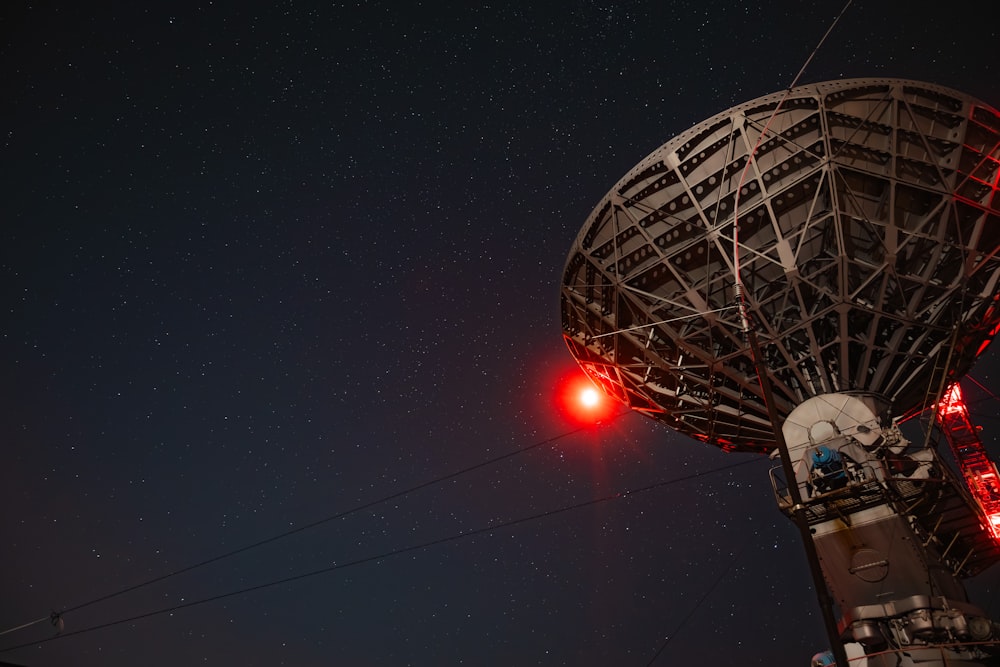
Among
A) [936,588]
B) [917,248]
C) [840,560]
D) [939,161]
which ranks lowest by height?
[936,588]

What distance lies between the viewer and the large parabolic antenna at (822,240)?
1517cm

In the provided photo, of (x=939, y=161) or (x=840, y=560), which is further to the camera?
(x=939, y=161)

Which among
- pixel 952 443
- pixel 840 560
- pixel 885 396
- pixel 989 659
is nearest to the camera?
pixel 989 659

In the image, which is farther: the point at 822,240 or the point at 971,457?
the point at 971,457

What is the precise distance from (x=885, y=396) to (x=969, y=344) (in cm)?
284

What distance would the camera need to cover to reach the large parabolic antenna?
1517 cm

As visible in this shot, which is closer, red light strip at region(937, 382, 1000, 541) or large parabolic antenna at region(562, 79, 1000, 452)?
large parabolic antenna at region(562, 79, 1000, 452)

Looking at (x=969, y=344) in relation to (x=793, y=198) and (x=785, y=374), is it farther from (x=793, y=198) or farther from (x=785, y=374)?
(x=793, y=198)

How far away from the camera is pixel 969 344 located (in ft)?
55.2

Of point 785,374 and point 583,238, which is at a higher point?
point 583,238

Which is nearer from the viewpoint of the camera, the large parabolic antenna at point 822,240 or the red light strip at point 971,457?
the large parabolic antenna at point 822,240

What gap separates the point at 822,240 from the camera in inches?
640

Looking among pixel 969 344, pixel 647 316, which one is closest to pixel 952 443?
pixel 969 344

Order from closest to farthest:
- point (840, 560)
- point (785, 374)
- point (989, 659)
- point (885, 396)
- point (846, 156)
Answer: point (989, 659) < point (840, 560) < point (846, 156) < point (885, 396) < point (785, 374)
